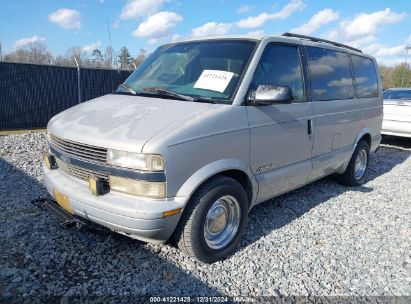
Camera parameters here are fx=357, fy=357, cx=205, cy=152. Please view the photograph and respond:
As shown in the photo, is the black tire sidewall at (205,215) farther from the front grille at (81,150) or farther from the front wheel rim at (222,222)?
the front grille at (81,150)

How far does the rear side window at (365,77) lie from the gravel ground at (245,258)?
191 centimetres

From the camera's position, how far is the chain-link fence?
10852 mm

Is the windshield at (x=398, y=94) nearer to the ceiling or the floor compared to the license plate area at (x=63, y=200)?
nearer to the ceiling

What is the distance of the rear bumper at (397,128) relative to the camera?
914 cm

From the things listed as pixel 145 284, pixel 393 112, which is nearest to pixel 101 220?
pixel 145 284

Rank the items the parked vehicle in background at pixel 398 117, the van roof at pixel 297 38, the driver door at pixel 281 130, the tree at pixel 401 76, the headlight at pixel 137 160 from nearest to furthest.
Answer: the headlight at pixel 137 160, the driver door at pixel 281 130, the van roof at pixel 297 38, the parked vehicle in background at pixel 398 117, the tree at pixel 401 76

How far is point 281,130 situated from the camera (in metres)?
3.81

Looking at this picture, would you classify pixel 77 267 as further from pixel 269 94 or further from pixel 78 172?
pixel 269 94

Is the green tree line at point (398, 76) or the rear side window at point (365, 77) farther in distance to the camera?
the green tree line at point (398, 76)

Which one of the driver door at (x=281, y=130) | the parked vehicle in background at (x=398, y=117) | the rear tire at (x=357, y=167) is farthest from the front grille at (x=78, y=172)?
the parked vehicle in background at (x=398, y=117)

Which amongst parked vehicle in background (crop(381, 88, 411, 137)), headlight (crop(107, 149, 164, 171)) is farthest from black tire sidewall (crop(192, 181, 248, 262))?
parked vehicle in background (crop(381, 88, 411, 137))

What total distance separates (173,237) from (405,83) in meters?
54.7

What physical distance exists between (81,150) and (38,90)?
9.80 meters

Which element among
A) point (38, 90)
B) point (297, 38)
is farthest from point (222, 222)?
point (38, 90)
